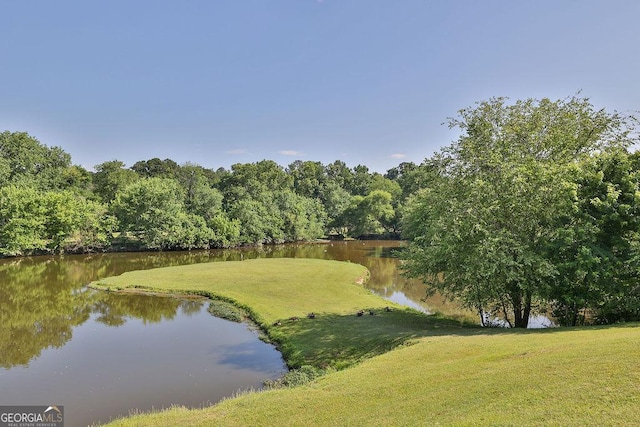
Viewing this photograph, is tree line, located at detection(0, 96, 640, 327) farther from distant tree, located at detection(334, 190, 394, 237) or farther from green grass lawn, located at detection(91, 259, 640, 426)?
distant tree, located at detection(334, 190, 394, 237)

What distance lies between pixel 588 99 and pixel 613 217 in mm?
12774

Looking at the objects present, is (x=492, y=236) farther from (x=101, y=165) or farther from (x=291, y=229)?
(x=101, y=165)

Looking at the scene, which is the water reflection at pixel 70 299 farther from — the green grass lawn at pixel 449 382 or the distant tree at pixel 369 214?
the distant tree at pixel 369 214

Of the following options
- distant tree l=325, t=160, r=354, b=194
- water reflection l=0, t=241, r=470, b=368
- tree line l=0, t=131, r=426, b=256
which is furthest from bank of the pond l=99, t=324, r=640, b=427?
distant tree l=325, t=160, r=354, b=194

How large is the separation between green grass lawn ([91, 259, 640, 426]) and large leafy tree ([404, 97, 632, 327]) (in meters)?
3.07

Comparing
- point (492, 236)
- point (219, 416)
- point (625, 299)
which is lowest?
point (219, 416)

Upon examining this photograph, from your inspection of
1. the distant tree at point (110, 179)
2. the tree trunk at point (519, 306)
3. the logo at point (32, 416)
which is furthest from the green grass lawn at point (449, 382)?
the distant tree at point (110, 179)

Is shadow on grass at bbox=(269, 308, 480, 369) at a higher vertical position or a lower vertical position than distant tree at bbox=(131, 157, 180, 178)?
lower

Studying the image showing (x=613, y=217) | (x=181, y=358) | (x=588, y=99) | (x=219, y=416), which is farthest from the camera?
(x=588, y=99)

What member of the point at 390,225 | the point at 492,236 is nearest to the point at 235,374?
the point at 492,236

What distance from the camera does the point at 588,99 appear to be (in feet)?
89.7

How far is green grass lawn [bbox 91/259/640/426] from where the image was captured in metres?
9.55

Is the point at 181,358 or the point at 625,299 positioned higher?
the point at 625,299

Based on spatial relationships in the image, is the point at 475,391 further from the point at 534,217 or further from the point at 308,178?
the point at 308,178
